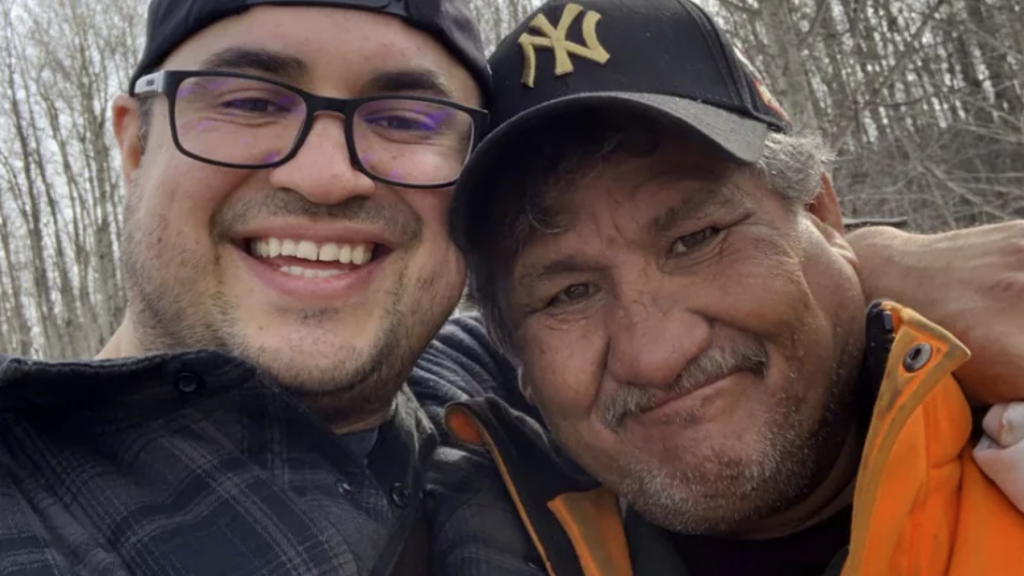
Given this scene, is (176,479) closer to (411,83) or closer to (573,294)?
(573,294)

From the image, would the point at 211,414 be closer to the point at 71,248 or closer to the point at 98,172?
the point at 98,172

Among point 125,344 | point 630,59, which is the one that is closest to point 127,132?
point 125,344

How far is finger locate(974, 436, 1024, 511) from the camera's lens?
1.20m

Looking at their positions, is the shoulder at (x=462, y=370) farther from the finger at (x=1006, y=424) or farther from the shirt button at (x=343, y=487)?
the finger at (x=1006, y=424)

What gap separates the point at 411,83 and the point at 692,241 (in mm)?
684

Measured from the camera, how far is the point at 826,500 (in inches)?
64.7

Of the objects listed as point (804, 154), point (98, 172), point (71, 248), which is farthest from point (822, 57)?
point (71, 248)

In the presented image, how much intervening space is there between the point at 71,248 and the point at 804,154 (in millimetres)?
23036

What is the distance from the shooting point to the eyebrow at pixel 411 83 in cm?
169

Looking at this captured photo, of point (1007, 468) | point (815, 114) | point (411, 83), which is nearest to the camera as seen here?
point (1007, 468)

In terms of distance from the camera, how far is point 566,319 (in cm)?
165

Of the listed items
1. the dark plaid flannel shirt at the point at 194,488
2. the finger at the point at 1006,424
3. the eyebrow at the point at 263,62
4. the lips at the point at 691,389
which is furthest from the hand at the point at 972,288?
the eyebrow at the point at 263,62

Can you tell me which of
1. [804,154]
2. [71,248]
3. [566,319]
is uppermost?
[804,154]

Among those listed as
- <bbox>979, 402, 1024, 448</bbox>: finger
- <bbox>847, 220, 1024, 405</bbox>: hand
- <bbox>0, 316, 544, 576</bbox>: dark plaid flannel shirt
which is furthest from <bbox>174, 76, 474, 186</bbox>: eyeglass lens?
<bbox>979, 402, 1024, 448</bbox>: finger
